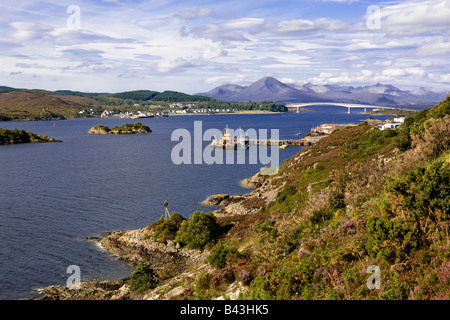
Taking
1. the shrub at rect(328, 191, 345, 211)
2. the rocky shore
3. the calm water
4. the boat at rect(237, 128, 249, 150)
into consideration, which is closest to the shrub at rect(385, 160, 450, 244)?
the rocky shore

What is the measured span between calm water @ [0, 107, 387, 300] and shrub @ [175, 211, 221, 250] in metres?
5.94

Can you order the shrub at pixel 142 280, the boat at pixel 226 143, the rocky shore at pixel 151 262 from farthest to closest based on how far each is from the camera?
1. the boat at pixel 226 143
2. the shrub at pixel 142 280
3. the rocky shore at pixel 151 262

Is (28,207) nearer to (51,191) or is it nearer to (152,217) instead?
(51,191)

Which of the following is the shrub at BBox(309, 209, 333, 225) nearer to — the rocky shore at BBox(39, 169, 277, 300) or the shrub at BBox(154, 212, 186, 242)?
the rocky shore at BBox(39, 169, 277, 300)

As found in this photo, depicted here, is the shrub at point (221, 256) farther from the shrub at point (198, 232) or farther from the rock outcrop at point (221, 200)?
the rock outcrop at point (221, 200)

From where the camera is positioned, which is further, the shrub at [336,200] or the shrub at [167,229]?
the shrub at [167,229]

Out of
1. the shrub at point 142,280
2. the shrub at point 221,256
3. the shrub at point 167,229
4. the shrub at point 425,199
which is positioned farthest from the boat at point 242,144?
the shrub at point 425,199

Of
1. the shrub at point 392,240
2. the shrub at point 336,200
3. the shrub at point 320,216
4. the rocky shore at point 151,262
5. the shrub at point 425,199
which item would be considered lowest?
the rocky shore at point 151,262

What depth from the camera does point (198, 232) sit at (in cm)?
3481

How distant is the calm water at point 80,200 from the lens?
32.9 metres

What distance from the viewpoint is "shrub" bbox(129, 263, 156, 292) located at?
25.0 m

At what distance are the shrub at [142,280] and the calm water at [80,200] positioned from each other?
5.70m

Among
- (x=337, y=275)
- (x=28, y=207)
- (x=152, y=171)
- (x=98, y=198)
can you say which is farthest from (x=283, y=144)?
(x=337, y=275)
